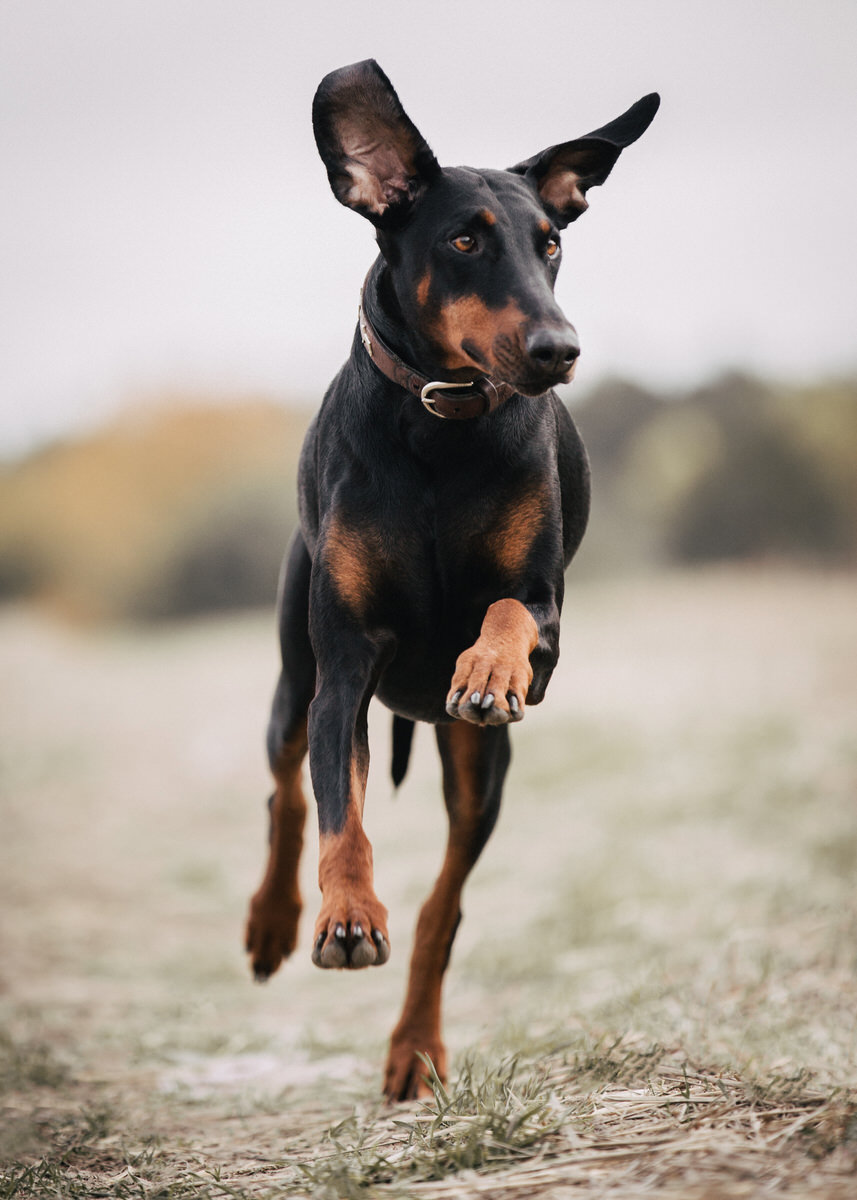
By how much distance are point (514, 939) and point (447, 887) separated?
3.27 metres

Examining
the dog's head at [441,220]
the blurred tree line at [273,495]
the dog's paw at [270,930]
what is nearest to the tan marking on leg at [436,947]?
the dog's paw at [270,930]

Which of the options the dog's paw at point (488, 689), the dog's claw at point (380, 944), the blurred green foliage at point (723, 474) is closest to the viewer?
the dog's paw at point (488, 689)

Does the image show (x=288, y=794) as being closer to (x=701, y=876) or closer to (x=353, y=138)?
(x=353, y=138)

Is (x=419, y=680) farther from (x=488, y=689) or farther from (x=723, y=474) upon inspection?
(x=723, y=474)

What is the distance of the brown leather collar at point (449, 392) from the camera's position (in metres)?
3.07

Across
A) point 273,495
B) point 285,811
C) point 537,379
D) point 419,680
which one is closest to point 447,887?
point 285,811

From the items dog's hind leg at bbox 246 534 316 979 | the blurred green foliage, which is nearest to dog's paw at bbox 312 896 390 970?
dog's hind leg at bbox 246 534 316 979

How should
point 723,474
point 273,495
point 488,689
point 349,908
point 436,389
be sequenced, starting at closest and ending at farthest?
1. point 488,689
2. point 349,908
3. point 436,389
4. point 723,474
5. point 273,495

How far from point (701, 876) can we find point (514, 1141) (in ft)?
18.1

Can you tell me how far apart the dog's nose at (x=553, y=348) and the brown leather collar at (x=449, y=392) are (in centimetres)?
32

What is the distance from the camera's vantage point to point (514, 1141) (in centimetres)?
268

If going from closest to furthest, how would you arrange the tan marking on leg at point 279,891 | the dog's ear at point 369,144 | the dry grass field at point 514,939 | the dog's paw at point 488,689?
1. the dog's paw at point 488,689
2. the dry grass field at point 514,939
3. the dog's ear at point 369,144
4. the tan marking on leg at point 279,891

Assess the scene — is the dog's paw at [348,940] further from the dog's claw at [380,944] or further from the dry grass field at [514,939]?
the dry grass field at [514,939]

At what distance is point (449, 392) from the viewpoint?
309 centimetres
